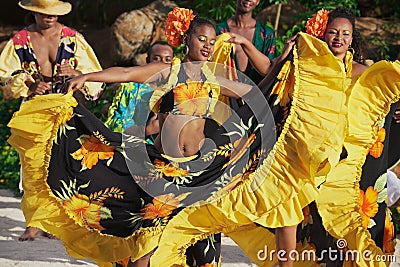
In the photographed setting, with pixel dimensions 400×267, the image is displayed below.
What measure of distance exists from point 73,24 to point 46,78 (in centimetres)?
640

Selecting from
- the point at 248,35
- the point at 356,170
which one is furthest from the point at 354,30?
the point at 248,35

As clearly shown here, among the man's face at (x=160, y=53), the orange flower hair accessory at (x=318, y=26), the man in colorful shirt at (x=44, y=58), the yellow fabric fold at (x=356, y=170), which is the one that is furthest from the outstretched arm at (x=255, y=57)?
the man in colorful shirt at (x=44, y=58)

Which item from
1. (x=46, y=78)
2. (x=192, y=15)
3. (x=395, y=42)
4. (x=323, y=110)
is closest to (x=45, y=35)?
(x=46, y=78)

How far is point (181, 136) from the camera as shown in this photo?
478 centimetres

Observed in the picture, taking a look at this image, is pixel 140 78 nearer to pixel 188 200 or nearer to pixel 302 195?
pixel 188 200

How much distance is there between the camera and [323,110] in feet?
14.7

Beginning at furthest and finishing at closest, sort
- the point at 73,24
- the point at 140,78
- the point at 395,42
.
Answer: the point at 73,24
the point at 395,42
the point at 140,78

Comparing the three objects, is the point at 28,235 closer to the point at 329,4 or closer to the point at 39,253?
the point at 39,253

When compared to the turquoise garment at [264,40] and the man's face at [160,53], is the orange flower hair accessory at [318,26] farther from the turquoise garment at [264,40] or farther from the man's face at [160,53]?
the man's face at [160,53]

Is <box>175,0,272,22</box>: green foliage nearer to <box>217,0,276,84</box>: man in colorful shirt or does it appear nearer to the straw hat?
the straw hat

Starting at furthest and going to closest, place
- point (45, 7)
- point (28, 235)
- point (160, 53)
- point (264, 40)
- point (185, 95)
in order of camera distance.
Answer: point (45, 7), point (28, 235), point (160, 53), point (264, 40), point (185, 95)

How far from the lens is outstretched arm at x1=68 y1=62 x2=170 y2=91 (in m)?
4.62

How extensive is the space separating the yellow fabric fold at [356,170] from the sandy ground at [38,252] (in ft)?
4.70

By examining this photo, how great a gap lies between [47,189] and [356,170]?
1786 mm
